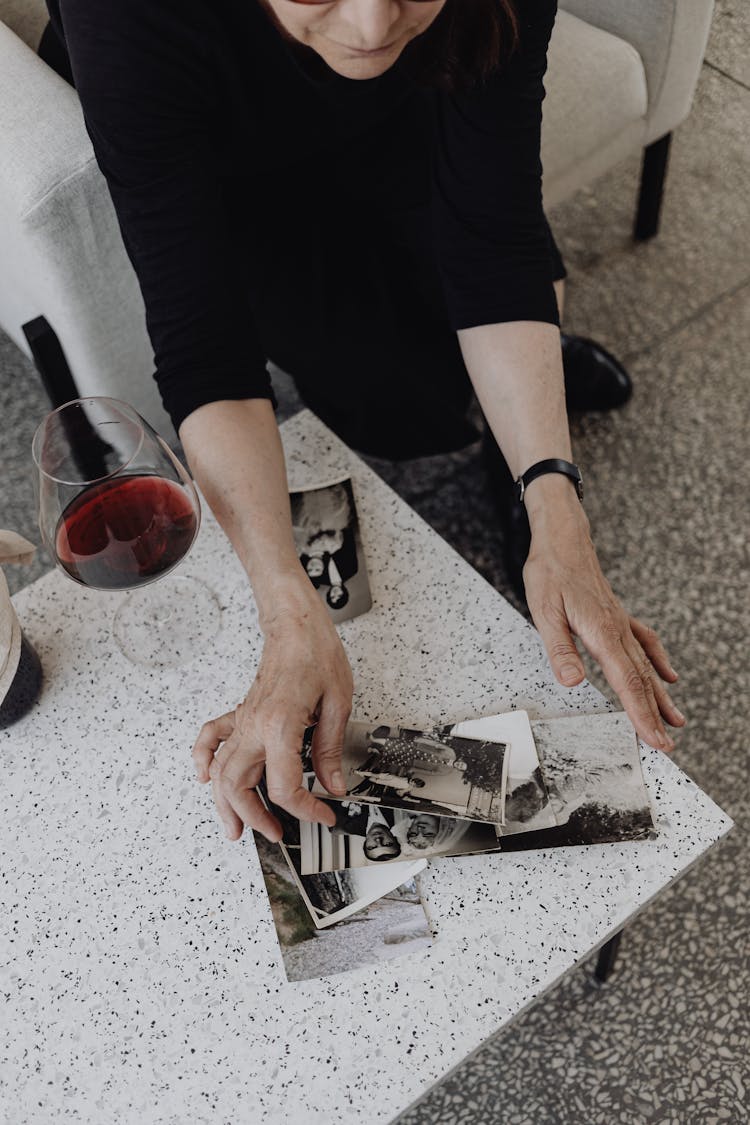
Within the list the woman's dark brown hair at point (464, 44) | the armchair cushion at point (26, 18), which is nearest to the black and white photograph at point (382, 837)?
the woman's dark brown hair at point (464, 44)

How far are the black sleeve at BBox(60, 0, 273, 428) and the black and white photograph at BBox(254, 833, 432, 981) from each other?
498 millimetres

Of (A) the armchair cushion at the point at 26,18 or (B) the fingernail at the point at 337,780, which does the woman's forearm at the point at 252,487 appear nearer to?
(B) the fingernail at the point at 337,780

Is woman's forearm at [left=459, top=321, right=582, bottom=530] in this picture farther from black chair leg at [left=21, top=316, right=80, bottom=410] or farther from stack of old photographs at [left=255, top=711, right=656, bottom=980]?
black chair leg at [left=21, top=316, right=80, bottom=410]

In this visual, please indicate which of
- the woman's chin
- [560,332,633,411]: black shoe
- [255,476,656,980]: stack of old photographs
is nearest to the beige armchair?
[560,332,633,411]: black shoe

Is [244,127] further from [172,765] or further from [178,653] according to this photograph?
[172,765]

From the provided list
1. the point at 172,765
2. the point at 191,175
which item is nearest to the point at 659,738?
the point at 172,765

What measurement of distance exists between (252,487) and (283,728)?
0.89ft

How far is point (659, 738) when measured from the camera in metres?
0.95

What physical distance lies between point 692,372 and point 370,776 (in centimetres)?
128

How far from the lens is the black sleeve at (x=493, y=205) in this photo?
1153 millimetres

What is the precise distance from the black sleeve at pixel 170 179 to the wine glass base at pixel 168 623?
0.61ft

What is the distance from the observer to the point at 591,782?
0.94 metres

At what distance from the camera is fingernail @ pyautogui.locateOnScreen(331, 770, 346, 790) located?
906mm

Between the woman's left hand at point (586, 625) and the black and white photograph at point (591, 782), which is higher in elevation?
the woman's left hand at point (586, 625)
